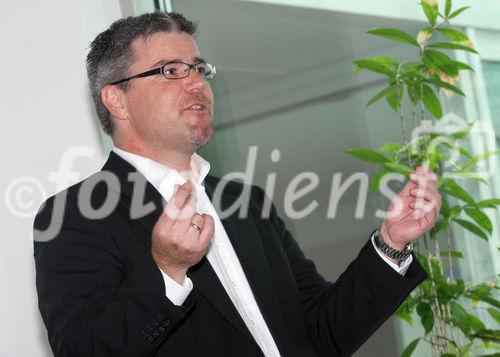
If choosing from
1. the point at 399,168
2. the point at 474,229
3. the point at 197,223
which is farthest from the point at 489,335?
the point at 197,223

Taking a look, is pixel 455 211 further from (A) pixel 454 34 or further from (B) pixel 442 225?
(A) pixel 454 34

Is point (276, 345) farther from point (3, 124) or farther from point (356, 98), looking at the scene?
point (3, 124)

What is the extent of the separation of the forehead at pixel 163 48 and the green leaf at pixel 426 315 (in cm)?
117

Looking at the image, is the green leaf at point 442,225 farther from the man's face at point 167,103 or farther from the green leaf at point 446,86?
the man's face at point 167,103

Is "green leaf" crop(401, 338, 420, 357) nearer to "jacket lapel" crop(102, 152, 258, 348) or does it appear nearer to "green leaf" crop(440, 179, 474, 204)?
"green leaf" crop(440, 179, 474, 204)

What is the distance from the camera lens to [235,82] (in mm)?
3193

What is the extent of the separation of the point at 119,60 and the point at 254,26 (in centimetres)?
99

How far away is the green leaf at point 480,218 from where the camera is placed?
251 cm

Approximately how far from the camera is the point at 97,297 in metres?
1.67

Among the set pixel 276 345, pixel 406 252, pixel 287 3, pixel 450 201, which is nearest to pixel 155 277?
pixel 276 345

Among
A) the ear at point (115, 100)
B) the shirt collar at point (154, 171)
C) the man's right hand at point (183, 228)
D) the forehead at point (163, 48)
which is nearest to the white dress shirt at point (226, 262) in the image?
the shirt collar at point (154, 171)

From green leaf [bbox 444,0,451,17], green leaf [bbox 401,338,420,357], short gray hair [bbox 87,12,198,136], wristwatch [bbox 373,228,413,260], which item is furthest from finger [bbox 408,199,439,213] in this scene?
green leaf [bbox 401,338,420,357]

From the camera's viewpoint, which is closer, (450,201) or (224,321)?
(224,321)
